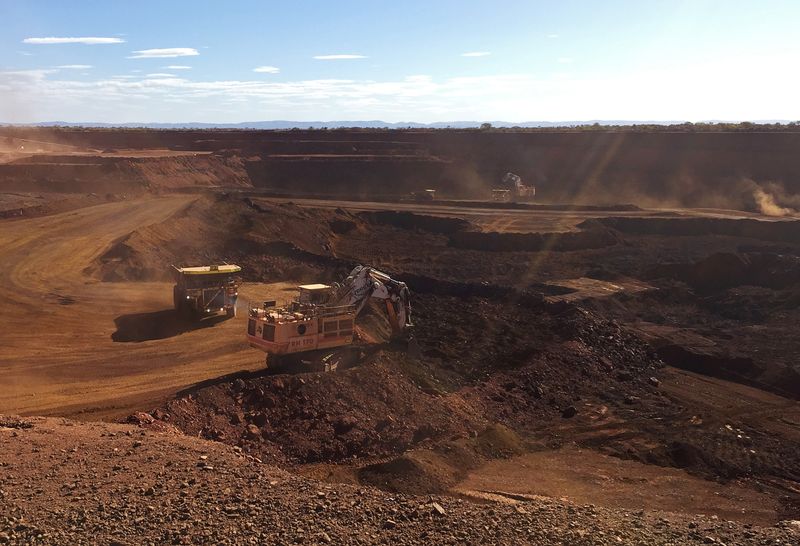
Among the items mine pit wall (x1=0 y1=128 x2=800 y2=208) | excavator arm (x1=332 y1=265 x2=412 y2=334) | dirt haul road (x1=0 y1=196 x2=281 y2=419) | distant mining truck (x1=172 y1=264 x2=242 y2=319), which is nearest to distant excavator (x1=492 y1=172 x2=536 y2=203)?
mine pit wall (x1=0 y1=128 x2=800 y2=208)

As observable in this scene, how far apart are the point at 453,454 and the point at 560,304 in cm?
1352

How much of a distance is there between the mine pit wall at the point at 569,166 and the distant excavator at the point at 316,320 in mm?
49601

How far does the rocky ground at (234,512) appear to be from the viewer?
927 cm

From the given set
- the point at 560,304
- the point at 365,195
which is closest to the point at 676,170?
the point at 365,195

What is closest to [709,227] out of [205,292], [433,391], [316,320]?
[433,391]

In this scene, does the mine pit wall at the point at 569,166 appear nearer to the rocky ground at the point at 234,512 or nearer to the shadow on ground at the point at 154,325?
the shadow on ground at the point at 154,325

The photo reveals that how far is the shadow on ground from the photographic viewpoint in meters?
23.0

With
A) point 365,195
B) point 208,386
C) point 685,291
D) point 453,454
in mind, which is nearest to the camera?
point 453,454

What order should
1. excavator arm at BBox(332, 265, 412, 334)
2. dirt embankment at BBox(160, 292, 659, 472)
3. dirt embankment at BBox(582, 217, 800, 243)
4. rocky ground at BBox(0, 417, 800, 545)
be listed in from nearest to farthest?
rocky ground at BBox(0, 417, 800, 545)
dirt embankment at BBox(160, 292, 659, 472)
excavator arm at BBox(332, 265, 412, 334)
dirt embankment at BBox(582, 217, 800, 243)

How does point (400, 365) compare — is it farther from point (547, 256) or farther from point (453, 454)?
point (547, 256)

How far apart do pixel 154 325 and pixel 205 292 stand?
6.69 feet

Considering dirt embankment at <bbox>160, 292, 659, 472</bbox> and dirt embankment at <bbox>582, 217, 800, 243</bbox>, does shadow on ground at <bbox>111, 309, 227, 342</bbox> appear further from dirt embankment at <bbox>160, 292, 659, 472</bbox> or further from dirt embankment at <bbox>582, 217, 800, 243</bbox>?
dirt embankment at <bbox>582, 217, 800, 243</bbox>

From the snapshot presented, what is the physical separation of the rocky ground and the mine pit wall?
55.2m

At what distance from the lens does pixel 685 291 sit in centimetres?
3444
